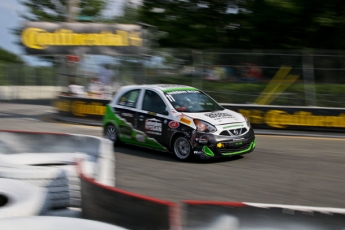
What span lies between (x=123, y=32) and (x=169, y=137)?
31.5 feet

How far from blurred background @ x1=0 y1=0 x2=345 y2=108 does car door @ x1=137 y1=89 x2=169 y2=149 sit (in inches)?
206

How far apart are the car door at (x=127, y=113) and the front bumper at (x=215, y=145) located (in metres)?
2.09

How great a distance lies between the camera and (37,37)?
1991 cm

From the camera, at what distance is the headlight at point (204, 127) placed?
9945mm

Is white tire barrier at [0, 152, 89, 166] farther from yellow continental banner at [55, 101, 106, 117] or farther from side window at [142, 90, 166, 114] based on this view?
yellow continental banner at [55, 101, 106, 117]

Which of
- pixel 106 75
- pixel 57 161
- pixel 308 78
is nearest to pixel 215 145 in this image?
pixel 57 161

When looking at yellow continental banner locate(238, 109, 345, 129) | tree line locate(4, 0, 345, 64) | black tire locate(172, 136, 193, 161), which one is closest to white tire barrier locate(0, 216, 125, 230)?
black tire locate(172, 136, 193, 161)

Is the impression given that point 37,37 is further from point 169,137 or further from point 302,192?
point 302,192

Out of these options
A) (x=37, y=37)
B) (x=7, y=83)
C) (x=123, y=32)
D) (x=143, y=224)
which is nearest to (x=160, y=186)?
(x=143, y=224)

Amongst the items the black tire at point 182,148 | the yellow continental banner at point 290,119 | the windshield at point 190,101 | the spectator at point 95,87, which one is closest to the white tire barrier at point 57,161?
Result: the black tire at point 182,148

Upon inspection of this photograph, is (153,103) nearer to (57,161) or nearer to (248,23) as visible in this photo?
(57,161)

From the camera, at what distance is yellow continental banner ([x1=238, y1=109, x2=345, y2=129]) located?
1423 centimetres

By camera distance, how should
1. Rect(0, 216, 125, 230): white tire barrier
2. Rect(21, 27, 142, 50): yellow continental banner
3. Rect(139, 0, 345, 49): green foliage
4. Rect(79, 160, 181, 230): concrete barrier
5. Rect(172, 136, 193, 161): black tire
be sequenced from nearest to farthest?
Rect(0, 216, 125, 230): white tire barrier
Rect(79, 160, 181, 230): concrete barrier
Rect(172, 136, 193, 161): black tire
Rect(21, 27, 142, 50): yellow continental banner
Rect(139, 0, 345, 49): green foliage

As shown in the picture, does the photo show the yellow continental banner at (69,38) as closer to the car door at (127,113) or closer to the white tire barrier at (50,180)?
the car door at (127,113)
